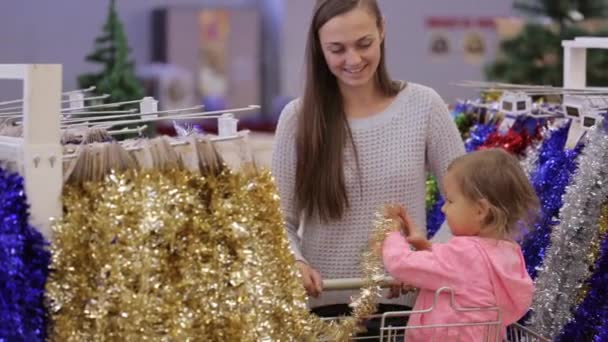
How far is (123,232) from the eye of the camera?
4.88 ft

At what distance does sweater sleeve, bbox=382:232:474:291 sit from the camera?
1847 millimetres

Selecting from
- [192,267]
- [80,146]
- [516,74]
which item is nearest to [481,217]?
[192,267]

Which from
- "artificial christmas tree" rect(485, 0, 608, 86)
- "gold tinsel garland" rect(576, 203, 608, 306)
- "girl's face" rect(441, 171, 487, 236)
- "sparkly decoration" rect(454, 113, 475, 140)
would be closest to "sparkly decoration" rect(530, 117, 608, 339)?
"gold tinsel garland" rect(576, 203, 608, 306)

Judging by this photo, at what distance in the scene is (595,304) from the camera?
212cm

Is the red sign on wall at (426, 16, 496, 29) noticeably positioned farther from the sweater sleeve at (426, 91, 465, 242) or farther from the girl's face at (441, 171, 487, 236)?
the girl's face at (441, 171, 487, 236)

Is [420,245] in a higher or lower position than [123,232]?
lower

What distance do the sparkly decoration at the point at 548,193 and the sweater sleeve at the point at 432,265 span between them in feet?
1.53

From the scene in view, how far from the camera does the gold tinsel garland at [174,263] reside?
1479 mm

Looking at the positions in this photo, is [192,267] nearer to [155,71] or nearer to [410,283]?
[410,283]

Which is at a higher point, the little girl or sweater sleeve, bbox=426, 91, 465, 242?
sweater sleeve, bbox=426, 91, 465, 242

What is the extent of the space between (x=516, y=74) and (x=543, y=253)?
3.64m

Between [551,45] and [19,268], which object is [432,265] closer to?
[19,268]

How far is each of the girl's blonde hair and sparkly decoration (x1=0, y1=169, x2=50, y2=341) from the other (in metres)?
0.77

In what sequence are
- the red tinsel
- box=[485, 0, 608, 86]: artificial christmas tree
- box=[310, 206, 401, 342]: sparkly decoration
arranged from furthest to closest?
box=[485, 0, 608, 86]: artificial christmas tree, the red tinsel, box=[310, 206, 401, 342]: sparkly decoration
